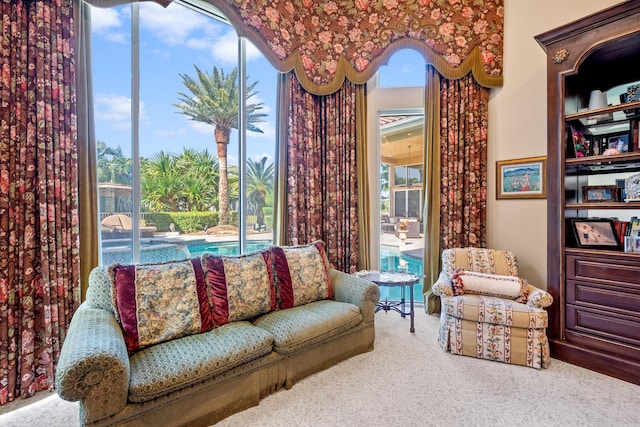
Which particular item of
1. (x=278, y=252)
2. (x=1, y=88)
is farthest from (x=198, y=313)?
(x=1, y=88)

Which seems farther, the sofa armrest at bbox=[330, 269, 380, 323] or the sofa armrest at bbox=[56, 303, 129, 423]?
the sofa armrest at bbox=[330, 269, 380, 323]

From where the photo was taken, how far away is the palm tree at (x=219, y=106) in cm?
299

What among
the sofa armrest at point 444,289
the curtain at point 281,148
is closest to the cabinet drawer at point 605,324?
the sofa armrest at point 444,289

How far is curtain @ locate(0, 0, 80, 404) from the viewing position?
195 centimetres

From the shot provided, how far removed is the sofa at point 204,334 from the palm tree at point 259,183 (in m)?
0.82

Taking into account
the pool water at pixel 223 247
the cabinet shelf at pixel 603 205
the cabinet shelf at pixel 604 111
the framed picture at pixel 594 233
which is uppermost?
the cabinet shelf at pixel 604 111

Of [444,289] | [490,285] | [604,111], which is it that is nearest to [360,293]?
[444,289]

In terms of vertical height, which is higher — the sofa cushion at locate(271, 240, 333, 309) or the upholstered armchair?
the sofa cushion at locate(271, 240, 333, 309)

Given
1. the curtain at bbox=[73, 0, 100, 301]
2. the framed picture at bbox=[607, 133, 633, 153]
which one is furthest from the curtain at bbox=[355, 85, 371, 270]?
the curtain at bbox=[73, 0, 100, 301]

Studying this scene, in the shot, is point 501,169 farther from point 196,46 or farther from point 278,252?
point 196,46

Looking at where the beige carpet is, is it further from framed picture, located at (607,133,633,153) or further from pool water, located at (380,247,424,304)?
framed picture, located at (607,133,633,153)

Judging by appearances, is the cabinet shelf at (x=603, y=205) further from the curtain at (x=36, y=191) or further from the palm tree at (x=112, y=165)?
the curtain at (x=36, y=191)

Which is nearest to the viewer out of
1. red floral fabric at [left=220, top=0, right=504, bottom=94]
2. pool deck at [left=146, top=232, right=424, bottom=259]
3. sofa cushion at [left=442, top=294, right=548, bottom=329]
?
sofa cushion at [left=442, top=294, right=548, bottom=329]

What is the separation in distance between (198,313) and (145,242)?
43.3 inches
